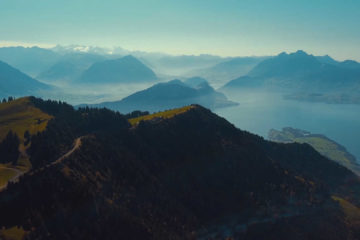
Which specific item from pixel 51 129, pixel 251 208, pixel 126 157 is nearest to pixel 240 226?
pixel 251 208

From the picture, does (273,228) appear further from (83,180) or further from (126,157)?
(83,180)

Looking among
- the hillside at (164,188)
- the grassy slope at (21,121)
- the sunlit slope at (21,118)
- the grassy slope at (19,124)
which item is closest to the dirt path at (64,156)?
the hillside at (164,188)

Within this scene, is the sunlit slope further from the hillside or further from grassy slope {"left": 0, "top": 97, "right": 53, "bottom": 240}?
the hillside

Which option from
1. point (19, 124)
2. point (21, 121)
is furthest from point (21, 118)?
point (19, 124)

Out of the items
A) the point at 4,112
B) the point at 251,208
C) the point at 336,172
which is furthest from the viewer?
the point at 336,172

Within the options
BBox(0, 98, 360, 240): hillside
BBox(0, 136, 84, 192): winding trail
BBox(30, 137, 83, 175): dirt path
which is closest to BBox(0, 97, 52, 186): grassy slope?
Result: BBox(0, 136, 84, 192): winding trail

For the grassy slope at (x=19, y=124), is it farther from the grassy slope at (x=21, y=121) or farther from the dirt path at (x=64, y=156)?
the dirt path at (x=64, y=156)
